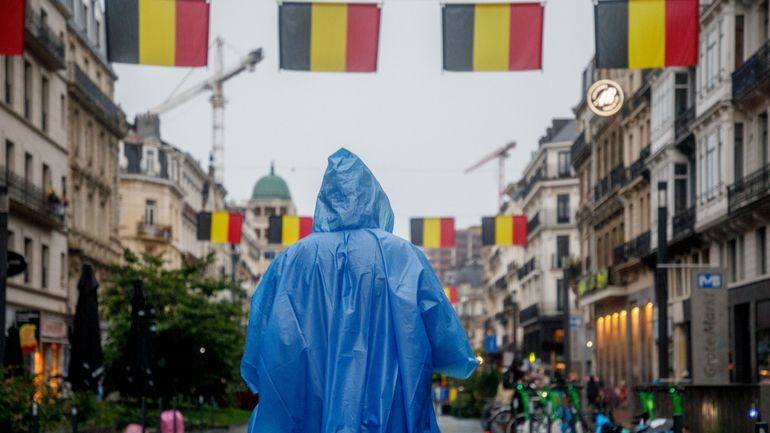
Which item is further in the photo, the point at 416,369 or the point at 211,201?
the point at 211,201

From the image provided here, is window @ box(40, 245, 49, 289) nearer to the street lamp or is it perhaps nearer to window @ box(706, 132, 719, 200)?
window @ box(706, 132, 719, 200)

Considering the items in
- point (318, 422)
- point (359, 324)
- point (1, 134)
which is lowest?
point (318, 422)

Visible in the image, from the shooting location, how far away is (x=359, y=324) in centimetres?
700

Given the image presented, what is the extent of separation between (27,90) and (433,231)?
14304 millimetres

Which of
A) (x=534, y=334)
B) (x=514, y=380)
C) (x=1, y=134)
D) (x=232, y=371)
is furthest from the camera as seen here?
(x=534, y=334)

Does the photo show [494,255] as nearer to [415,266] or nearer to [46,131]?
[46,131]

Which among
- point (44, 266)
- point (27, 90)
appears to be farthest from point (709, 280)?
point (44, 266)

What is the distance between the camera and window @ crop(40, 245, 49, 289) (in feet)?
181

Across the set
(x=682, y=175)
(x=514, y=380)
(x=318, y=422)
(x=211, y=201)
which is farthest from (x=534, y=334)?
(x=318, y=422)

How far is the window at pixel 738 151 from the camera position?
4412 centimetres

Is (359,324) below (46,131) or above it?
below

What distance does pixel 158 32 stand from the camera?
20859 mm

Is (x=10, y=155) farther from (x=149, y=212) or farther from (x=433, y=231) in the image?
(x=149, y=212)

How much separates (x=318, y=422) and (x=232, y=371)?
125 ft
